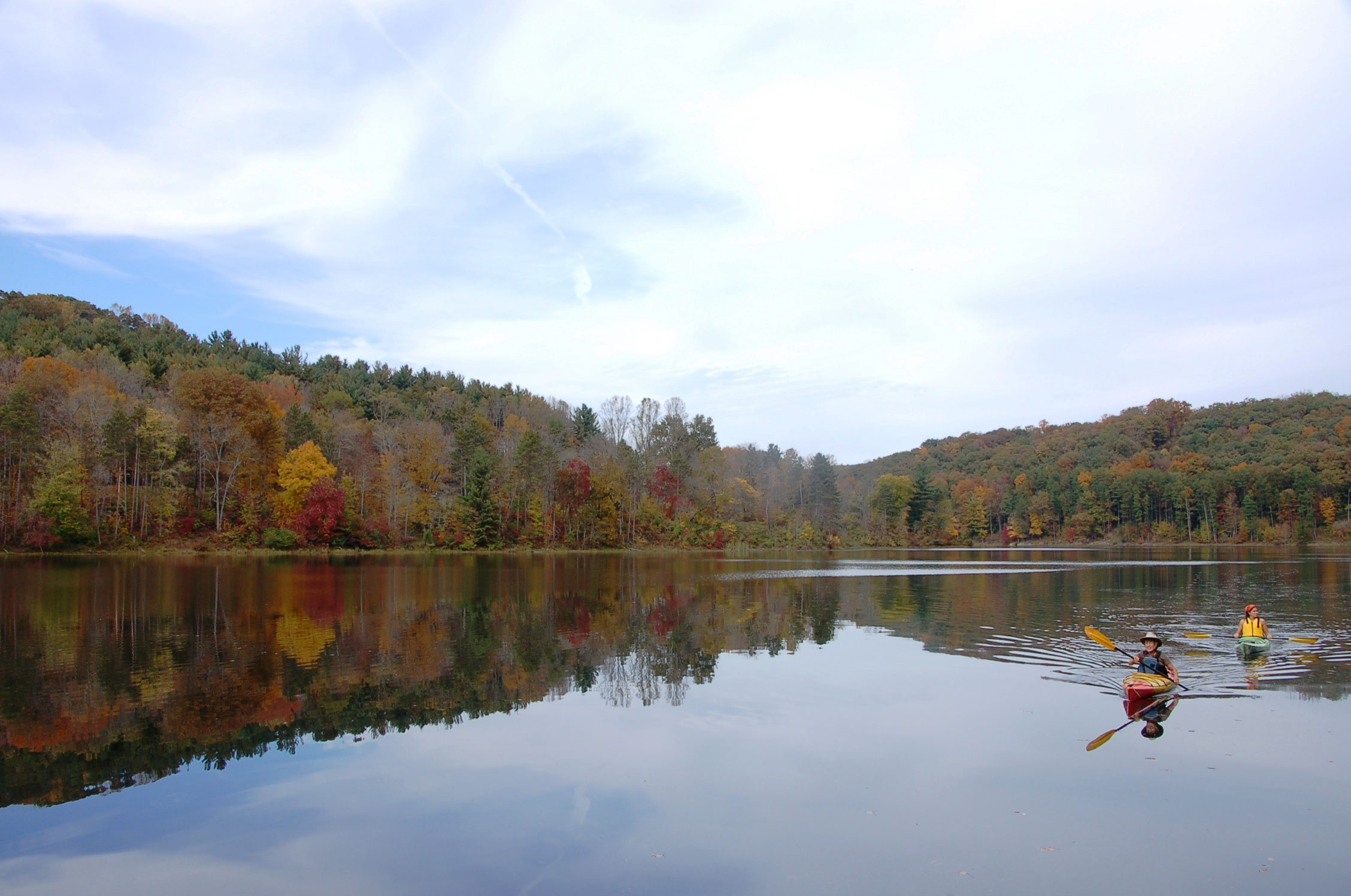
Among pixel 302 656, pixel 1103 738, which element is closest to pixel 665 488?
pixel 302 656

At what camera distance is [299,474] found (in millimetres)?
60656

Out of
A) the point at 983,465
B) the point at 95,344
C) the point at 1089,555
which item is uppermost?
the point at 95,344

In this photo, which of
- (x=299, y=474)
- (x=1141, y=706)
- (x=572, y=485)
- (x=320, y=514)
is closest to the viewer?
(x=1141, y=706)

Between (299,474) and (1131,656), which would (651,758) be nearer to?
(1131,656)

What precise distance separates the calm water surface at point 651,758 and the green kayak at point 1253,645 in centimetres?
45

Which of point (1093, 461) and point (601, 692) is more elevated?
point (1093, 461)

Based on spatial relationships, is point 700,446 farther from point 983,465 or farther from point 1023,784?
point 1023,784

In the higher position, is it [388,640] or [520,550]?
[388,640]

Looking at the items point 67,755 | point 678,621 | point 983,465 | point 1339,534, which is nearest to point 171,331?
point 678,621

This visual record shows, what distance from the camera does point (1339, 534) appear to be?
296 feet

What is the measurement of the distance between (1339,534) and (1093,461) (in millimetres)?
37047

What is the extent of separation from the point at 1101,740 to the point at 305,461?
6125cm

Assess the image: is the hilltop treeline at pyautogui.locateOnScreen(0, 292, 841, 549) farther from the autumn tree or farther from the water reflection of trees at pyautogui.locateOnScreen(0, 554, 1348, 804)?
the water reflection of trees at pyautogui.locateOnScreen(0, 554, 1348, 804)

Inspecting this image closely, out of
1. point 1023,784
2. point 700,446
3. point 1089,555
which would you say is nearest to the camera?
point 1023,784
